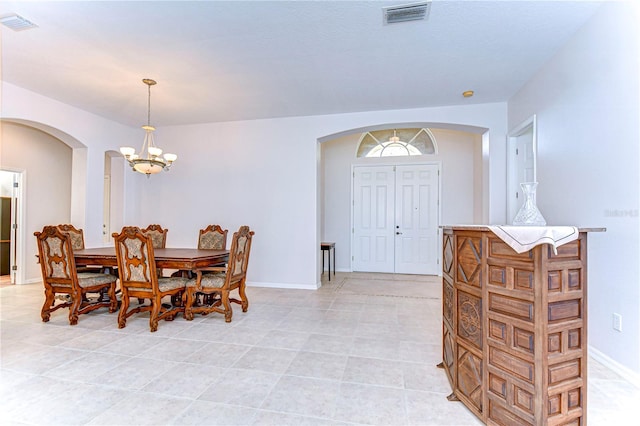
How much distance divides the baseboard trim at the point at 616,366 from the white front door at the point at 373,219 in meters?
3.97

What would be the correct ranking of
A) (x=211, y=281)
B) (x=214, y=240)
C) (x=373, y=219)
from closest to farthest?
(x=211, y=281) → (x=214, y=240) → (x=373, y=219)

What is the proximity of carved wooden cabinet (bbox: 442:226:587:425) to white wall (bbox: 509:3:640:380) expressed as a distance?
1.17 metres

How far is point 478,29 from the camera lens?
2.67m

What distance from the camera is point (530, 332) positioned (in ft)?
4.65

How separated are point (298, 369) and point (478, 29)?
3331 mm

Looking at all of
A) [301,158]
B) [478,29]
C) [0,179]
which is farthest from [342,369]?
[0,179]

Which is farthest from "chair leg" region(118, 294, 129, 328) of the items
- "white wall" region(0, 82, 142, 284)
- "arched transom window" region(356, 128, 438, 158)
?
"arched transom window" region(356, 128, 438, 158)

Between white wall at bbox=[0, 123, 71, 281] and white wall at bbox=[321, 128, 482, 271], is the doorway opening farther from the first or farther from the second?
white wall at bbox=[321, 128, 482, 271]

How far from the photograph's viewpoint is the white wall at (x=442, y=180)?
5965 mm

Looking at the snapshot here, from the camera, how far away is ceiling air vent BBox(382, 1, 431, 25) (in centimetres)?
238

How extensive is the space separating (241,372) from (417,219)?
4.90 metres

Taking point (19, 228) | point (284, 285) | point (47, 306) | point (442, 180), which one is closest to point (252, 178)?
point (284, 285)

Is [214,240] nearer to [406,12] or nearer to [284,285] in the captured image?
[284,285]

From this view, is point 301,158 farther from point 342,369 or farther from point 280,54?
point 342,369
